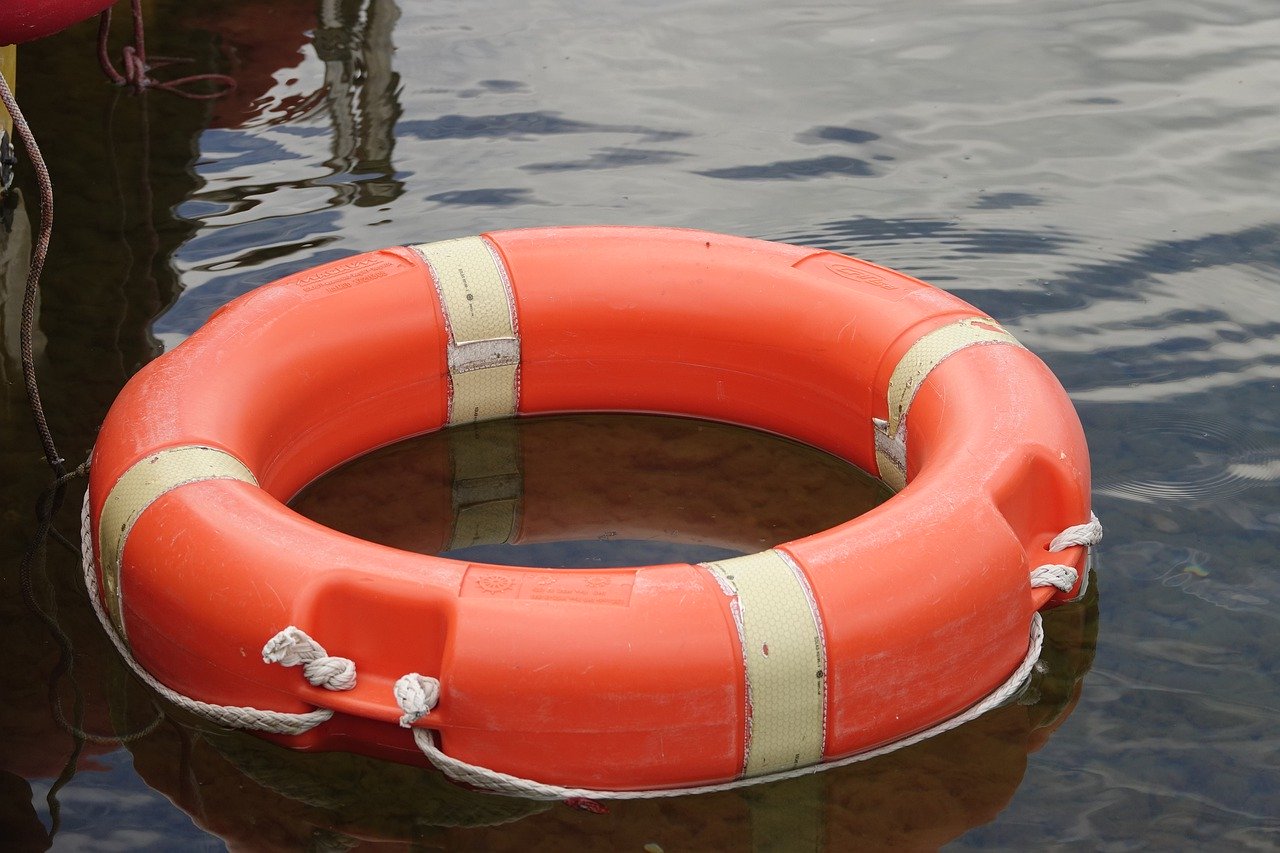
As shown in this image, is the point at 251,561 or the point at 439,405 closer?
the point at 251,561

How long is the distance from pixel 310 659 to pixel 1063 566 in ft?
3.85

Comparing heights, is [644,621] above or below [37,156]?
below

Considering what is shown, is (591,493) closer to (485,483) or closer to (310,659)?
(485,483)

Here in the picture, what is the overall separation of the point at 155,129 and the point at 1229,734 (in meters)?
3.27

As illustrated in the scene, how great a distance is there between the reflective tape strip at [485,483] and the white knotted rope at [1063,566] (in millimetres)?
988

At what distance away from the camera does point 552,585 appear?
2.15 metres

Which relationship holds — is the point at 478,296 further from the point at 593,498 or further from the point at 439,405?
the point at 593,498

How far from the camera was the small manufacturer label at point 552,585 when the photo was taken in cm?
213

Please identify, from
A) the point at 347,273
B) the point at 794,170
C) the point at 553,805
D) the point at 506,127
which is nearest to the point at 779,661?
the point at 553,805

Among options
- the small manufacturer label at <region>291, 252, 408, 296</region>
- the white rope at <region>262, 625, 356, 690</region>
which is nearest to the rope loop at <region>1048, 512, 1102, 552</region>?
the white rope at <region>262, 625, 356, 690</region>

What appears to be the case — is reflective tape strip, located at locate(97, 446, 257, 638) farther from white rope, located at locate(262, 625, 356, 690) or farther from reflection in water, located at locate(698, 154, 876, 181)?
reflection in water, located at locate(698, 154, 876, 181)

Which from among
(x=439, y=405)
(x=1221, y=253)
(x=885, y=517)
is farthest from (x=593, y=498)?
(x=1221, y=253)

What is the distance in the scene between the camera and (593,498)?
295 cm

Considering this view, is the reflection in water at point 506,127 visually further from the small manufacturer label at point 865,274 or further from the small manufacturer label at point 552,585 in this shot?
the small manufacturer label at point 552,585
